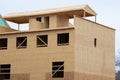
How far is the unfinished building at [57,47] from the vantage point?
132ft

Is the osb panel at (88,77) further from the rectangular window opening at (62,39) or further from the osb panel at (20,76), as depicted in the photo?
the osb panel at (20,76)

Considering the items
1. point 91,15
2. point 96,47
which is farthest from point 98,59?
point 91,15

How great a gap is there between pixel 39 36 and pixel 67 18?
439 cm

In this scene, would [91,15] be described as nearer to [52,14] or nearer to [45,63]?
[52,14]

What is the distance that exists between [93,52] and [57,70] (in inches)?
184

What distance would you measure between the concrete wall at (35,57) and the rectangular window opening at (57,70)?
0.36 metres

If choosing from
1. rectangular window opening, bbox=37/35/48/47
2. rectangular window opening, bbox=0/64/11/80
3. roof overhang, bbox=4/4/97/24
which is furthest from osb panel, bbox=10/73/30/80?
roof overhang, bbox=4/4/97/24

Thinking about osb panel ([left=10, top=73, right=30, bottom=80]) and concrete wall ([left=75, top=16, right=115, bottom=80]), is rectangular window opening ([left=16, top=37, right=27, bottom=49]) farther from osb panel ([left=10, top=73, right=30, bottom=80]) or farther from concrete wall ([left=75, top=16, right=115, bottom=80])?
concrete wall ([left=75, top=16, right=115, bottom=80])

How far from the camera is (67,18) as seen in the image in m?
45.2

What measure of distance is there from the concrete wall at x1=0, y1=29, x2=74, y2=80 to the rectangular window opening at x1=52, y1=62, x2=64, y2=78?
1.18 ft

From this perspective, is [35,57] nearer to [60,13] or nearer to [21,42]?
[21,42]

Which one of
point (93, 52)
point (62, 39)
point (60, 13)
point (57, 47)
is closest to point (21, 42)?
point (62, 39)

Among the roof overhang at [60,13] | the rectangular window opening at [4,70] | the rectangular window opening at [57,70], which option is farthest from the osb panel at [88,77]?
the rectangular window opening at [4,70]

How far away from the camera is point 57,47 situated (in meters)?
40.8
